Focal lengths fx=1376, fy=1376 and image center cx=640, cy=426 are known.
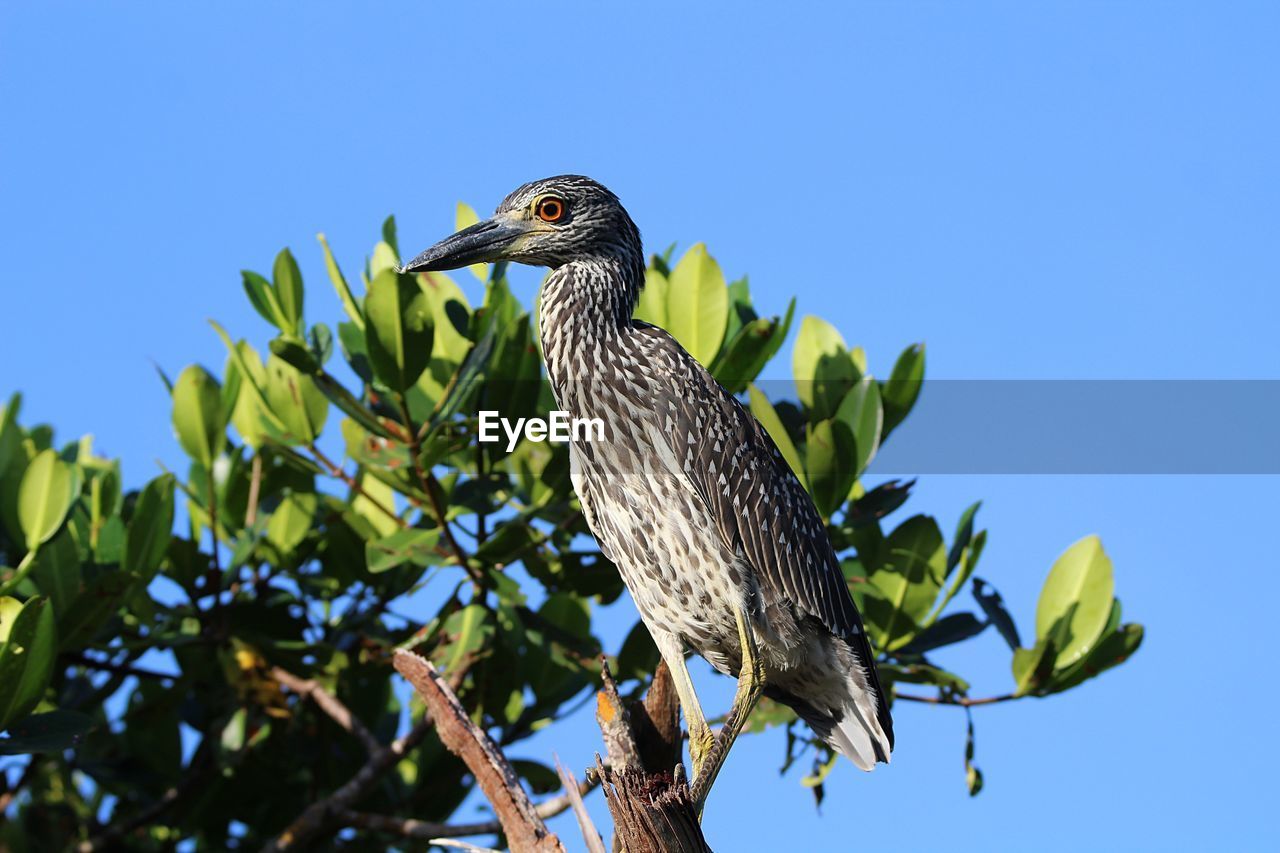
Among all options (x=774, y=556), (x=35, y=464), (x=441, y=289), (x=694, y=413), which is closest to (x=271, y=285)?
(x=441, y=289)

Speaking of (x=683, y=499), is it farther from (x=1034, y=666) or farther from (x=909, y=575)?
(x=1034, y=666)

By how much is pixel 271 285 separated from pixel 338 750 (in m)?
2.27

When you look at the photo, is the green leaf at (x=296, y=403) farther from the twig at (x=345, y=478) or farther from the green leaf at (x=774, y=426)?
the green leaf at (x=774, y=426)

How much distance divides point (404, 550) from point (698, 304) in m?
1.48

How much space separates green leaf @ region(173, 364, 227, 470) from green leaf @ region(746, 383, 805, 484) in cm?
237

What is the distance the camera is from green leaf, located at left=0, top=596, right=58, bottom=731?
14.8 ft

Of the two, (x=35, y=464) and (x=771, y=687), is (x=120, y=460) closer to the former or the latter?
(x=35, y=464)

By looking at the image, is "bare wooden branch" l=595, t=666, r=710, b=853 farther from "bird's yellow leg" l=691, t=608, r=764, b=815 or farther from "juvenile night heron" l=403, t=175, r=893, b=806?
"juvenile night heron" l=403, t=175, r=893, b=806

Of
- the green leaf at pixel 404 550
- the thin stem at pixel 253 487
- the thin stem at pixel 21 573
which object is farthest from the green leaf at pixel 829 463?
the thin stem at pixel 21 573

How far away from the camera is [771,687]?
4965 mm

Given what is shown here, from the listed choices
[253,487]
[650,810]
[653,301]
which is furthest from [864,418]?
[253,487]

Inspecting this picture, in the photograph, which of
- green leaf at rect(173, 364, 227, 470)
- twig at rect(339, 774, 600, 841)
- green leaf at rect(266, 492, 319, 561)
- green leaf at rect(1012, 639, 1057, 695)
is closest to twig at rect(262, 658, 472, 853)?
twig at rect(339, 774, 600, 841)

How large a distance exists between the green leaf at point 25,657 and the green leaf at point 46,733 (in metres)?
0.07

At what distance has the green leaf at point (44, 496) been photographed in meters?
5.11
